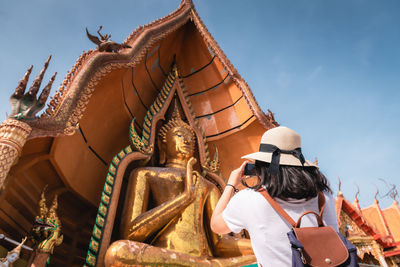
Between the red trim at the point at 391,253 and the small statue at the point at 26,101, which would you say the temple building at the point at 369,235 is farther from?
the small statue at the point at 26,101

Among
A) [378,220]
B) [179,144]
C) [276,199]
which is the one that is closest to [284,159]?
[276,199]

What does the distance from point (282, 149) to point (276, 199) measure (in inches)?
9.4

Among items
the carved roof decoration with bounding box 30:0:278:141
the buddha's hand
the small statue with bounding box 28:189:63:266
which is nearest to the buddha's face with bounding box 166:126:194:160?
the buddha's hand

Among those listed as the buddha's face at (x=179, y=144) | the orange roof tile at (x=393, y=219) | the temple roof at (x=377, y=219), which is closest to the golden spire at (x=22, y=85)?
the buddha's face at (x=179, y=144)

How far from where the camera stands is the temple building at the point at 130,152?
202cm

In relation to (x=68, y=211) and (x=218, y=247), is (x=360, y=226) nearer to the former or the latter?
(x=218, y=247)

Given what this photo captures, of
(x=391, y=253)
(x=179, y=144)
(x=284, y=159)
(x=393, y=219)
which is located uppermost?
(x=179, y=144)

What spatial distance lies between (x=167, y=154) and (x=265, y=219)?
2636 millimetres

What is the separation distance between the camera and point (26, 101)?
74.4 inches

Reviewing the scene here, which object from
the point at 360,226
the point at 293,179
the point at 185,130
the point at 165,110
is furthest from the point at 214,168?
the point at 360,226

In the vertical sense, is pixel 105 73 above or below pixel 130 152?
above

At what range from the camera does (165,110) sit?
3.64 metres

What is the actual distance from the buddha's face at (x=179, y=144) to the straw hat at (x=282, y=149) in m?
2.25

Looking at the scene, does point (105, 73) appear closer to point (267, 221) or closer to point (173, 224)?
point (173, 224)
